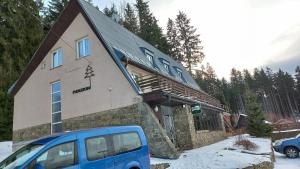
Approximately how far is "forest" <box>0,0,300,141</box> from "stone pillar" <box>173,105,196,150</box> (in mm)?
11911

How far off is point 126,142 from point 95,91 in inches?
384

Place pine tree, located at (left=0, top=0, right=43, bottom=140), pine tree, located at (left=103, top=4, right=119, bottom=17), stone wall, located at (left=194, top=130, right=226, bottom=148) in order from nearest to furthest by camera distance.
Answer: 1. stone wall, located at (left=194, top=130, right=226, bottom=148)
2. pine tree, located at (left=0, top=0, right=43, bottom=140)
3. pine tree, located at (left=103, top=4, right=119, bottom=17)

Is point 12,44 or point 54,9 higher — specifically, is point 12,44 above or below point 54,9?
below

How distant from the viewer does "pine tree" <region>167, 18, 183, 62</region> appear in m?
49.1

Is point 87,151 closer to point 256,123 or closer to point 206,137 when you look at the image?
point 206,137

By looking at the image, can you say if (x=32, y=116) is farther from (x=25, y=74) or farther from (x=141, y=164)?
(x=141, y=164)

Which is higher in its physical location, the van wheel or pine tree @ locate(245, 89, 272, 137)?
pine tree @ locate(245, 89, 272, 137)

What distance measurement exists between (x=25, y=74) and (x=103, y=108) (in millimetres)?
8406

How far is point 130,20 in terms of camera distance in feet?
159

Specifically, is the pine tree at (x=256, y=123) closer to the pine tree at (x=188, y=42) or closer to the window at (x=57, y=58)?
the window at (x=57, y=58)

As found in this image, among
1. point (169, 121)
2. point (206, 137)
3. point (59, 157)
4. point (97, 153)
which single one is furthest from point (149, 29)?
point (59, 157)

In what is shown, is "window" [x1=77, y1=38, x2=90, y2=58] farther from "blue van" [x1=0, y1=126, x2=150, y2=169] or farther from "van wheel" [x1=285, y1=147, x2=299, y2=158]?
"van wheel" [x1=285, y1=147, x2=299, y2=158]

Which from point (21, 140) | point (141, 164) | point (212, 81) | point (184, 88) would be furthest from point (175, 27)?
point (141, 164)

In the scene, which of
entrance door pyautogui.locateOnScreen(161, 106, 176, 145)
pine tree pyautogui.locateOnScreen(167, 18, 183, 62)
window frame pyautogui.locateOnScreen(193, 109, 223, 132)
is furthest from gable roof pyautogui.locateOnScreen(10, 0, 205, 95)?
pine tree pyautogui.locateOnScreen(167, 18, 183, 62)
